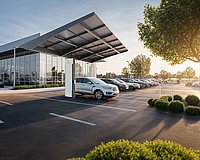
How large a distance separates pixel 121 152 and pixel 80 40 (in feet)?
48.3

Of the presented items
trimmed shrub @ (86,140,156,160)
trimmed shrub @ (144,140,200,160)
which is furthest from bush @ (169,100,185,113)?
trimmed shrub @ (86,140,156,160)

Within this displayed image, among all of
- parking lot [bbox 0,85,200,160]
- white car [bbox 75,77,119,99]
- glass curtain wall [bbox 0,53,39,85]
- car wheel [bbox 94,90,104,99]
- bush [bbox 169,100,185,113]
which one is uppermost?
glass curtain wall [bbox 0,53,39,85]

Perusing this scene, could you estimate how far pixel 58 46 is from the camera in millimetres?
17141

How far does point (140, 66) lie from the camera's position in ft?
205

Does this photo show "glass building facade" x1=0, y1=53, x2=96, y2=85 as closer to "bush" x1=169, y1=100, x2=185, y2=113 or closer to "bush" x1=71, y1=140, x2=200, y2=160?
"bush" x1=169, y1=100, x2=185, y2=113

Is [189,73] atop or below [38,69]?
atop

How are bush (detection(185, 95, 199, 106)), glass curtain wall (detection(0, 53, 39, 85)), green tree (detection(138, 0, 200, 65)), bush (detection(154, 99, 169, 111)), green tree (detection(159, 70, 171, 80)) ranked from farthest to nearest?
green tree (detection(159, 70, 171, 80)) < glass curtain wall (detection(0, 53, 39, 85)) < bush (detection(185, 95, 199, 106)) < bush (detection(154, 99, 169, 111)) < green tree (detection(138, 0, 200, 65))

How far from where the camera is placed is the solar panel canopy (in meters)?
13.1

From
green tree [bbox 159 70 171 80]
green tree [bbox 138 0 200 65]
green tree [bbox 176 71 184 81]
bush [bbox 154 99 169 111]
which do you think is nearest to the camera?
green tree [bbox 138 0 200 65]

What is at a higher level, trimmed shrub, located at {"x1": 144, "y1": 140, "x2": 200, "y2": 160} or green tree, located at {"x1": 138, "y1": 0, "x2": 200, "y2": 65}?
green tree, located at {"x1": 138, "y1": 0, "x2": 200, "y2": 65}

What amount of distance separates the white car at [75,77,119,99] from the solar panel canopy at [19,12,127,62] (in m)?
3.39

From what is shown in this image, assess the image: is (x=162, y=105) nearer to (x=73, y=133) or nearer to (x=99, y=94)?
(x=99, y=94)

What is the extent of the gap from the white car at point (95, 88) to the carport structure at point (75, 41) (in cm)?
85

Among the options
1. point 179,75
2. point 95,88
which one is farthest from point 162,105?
point 179,75
